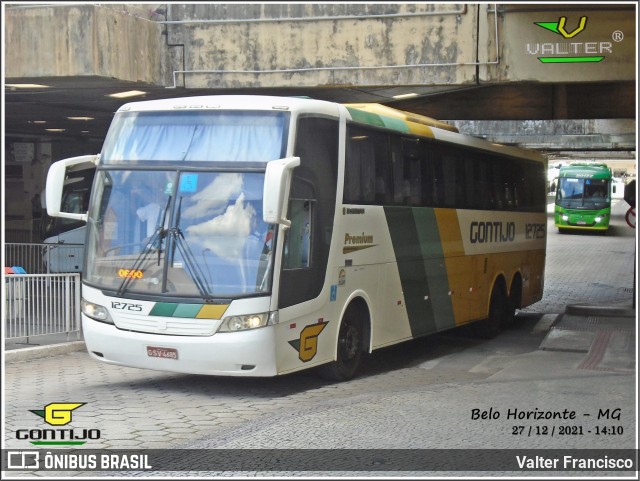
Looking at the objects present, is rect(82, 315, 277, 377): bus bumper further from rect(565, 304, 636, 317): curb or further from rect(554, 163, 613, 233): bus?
rect(554, 163, 613, 233): bus

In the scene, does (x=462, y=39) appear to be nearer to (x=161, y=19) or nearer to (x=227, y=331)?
(x=161, y=19)

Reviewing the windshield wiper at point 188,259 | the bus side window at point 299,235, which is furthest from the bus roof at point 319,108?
the windshield wiper at point 188,259

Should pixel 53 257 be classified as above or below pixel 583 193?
below

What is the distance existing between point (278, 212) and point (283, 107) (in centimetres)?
149

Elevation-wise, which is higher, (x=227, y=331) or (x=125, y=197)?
(x=125, y=197)

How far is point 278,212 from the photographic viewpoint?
9.70 m

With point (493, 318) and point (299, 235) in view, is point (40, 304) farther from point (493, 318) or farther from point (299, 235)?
point (493, 318)

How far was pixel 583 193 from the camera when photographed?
5088 cm

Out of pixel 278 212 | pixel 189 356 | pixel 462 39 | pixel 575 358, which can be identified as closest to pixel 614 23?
pixel 462 39

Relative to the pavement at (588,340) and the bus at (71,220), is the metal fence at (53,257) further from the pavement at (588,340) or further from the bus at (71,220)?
the pavement at (588,340)

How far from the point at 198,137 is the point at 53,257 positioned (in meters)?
Answer: 8.70

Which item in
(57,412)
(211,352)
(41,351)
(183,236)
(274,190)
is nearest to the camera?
(57,412)

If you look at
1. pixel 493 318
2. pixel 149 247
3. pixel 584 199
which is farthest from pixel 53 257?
pixel 584 199

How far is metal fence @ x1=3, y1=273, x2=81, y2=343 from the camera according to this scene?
1359cm
